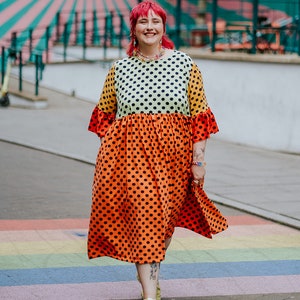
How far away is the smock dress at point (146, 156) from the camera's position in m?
5.45

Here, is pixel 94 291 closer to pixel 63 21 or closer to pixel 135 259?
pixel 135 259

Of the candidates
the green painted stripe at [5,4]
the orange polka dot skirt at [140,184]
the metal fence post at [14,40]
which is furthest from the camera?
the green painted stripe at [5,4]

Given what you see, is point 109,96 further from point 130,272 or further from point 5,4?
point 5,4

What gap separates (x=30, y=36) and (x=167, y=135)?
18431 mm

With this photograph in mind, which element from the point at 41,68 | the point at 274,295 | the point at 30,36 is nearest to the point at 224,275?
the point at 274,295

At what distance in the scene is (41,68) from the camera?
65.0 feet

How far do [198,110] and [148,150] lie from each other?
0.41 m

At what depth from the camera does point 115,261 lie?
22.6 feet

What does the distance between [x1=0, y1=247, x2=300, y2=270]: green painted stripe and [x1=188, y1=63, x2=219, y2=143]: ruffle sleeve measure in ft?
5.20

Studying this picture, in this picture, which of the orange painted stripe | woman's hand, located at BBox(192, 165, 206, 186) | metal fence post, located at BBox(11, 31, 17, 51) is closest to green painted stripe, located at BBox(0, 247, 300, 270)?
the orange painted stripe

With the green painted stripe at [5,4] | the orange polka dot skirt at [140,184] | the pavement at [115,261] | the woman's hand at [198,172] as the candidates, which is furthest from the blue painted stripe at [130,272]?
the green painted stripe at [5,4]

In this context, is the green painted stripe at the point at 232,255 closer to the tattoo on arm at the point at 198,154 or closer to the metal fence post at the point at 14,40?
the tattoo on arm at the point at 198,154

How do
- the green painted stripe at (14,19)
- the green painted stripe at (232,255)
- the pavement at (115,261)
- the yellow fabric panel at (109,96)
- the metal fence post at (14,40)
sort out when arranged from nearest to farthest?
the yellow fabric panel at (109,96) → the pavement at (115,261) → the green painted stripe at (232,255) → the metal fence post at (14,40) → the green painted stripe at (14,19)

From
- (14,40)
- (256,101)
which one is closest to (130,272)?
(256,101)
